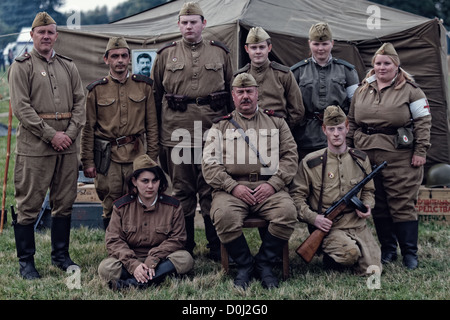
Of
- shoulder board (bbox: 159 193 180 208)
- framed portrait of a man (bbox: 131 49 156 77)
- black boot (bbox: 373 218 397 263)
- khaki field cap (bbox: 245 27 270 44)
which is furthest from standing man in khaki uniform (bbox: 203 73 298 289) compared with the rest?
framed portrait of a man (bbox: 131 49 156 77)

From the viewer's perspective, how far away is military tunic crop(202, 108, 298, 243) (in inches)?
173

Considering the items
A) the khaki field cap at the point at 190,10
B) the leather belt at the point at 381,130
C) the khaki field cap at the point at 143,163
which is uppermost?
the khaki field cap at the point at 190,10

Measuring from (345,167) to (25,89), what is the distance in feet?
8.36

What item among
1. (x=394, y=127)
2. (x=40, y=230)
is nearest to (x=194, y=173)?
(x=394, y=127)

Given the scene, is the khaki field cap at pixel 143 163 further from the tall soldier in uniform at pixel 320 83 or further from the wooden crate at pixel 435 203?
the wooden crate at pixel 435 203

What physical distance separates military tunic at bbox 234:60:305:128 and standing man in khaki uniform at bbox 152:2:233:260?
0.25 metres

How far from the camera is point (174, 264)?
4402 mm

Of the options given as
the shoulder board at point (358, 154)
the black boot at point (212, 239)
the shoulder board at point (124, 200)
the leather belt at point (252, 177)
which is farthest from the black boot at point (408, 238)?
the shoulder board at point (124, 200)

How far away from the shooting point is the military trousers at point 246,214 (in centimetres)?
437

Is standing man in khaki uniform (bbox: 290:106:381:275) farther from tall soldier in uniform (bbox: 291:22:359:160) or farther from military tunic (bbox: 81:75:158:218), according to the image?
military tunic (bbox: 81:75:158:218)

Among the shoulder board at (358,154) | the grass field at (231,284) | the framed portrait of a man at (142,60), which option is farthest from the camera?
the framed portrait of a man at (142,60)

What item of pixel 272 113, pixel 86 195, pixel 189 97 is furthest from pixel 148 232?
pixel 86 195

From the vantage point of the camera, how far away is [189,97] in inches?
190

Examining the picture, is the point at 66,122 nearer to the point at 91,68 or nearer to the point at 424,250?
the point at 91,68
